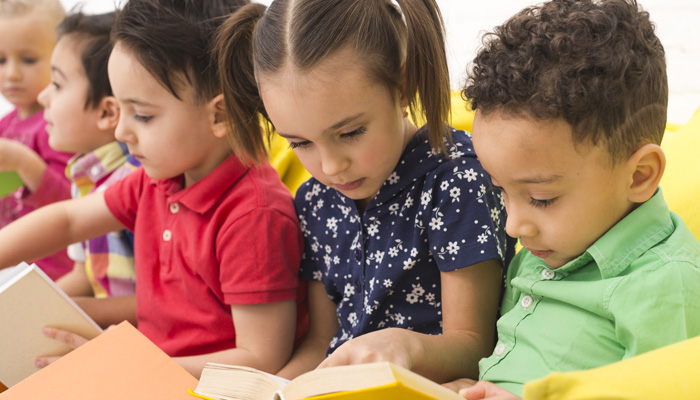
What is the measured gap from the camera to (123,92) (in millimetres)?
1103

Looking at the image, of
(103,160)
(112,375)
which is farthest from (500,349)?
(103,160)

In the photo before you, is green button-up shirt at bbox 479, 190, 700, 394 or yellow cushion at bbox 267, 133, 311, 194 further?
yellow cushion at bbox 267, 133, 311, 194

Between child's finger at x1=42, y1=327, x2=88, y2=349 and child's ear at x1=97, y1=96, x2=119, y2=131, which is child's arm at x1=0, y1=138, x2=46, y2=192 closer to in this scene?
child's ear at x1=97, y1=96, x2=119, y2=131

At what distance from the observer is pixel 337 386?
59cm

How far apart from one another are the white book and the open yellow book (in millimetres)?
382

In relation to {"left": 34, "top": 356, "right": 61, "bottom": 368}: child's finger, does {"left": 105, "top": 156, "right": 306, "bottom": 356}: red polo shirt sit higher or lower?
higher

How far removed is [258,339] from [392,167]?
34cm

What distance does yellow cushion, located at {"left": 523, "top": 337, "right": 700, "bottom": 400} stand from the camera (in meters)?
0.50

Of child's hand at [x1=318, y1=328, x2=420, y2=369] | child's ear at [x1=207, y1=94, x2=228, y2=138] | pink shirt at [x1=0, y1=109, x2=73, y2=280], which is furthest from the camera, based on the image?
pink shirt at [x1=0, y1=109, x2=73, y2=280]

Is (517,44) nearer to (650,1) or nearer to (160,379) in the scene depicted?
(160,379)

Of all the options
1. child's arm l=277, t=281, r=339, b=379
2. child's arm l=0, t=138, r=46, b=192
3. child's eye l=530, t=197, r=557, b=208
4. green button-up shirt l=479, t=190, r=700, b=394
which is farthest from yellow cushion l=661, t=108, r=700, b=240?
child's arm l=0, t=138, r=46, b=192

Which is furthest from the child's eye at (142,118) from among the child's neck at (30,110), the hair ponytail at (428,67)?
the child's neck at (30,110)

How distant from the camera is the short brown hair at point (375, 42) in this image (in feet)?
2.76

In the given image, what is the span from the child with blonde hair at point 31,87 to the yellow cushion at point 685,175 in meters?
1.26
